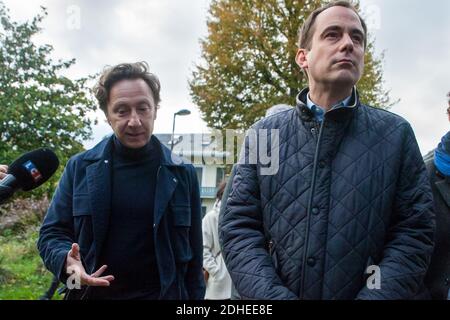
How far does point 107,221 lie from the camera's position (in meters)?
1.94

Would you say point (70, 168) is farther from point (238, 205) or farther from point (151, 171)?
point (238, 205)

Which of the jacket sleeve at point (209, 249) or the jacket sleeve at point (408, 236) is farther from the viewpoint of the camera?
the jacket sleeve at point (209, 249)

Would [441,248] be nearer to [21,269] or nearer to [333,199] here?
[333,199]

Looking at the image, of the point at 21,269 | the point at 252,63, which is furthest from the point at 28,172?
the point at 252,63

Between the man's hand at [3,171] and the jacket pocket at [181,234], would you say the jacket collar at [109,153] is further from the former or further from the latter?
the man's hand at [3,171]

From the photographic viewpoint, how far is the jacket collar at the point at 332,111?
1.65m

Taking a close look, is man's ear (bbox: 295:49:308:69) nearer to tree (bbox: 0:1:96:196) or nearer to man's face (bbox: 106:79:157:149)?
man's face (bbox: 106:79:157:149)

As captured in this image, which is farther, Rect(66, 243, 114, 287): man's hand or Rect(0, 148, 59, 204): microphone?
Rect(66, 243, 114, 287): man's hand

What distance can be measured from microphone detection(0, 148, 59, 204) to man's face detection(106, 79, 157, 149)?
10.8 inches

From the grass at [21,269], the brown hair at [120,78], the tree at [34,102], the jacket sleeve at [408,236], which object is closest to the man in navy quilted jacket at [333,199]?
the jacket sleeve at [408,236]

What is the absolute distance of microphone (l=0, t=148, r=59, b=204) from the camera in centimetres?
160

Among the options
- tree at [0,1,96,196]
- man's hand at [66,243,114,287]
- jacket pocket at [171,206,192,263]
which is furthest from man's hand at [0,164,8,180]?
tree at [0,1,96,196]

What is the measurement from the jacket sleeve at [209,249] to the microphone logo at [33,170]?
2.42 meters
